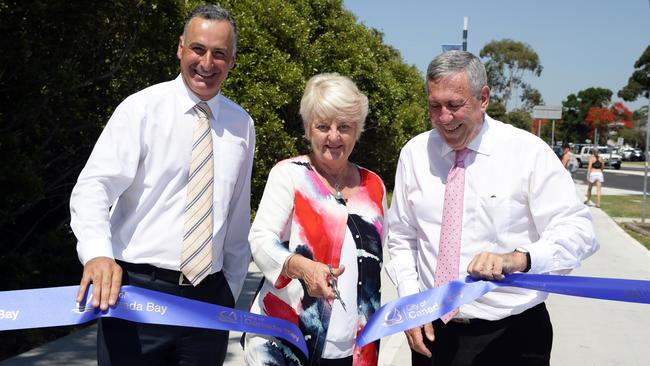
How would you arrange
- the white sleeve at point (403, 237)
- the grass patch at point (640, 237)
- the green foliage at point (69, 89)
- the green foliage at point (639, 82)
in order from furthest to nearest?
the green foliage at point (639, 82)
the grass patch at point (640, 237)
the green foliage at point (69, 89)
the white sleeve at point (403, 237)

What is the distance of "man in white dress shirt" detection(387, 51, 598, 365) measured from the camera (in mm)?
2715

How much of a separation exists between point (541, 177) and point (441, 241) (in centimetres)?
47

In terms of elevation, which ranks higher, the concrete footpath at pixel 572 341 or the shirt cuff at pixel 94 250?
the shirt cuff at pixel 94 250

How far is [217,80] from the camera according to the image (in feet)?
9.95

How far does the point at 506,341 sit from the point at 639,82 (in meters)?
97.2

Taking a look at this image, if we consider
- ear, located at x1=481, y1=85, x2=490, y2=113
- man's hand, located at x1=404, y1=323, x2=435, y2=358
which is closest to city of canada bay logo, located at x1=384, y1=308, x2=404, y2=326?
man's hand, located at x1=404, y1=323, x2=435, y2=358

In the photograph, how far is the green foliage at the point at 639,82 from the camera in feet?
289

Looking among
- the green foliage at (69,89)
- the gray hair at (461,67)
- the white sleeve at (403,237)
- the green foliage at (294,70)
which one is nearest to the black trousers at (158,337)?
the white sleeve at (403,237)

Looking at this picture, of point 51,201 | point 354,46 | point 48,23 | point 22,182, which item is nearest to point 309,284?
point 22,182

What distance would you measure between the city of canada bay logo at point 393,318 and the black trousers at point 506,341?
0.80ft

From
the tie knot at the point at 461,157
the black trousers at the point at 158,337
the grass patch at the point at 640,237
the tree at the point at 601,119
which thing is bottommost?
the grass patch at the point at 640,237

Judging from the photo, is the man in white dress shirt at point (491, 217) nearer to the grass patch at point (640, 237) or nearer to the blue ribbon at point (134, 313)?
the blue ribbon at point (134, 313)

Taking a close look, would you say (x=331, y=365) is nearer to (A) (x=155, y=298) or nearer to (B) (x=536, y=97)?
(A) (x=155, y=298)

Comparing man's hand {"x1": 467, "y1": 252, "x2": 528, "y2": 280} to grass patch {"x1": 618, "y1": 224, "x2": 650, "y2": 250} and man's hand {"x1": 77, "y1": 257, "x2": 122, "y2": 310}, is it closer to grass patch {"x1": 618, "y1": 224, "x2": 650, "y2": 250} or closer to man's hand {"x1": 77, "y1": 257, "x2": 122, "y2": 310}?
man's hand {"x1": 77, "y1": 257, "x2": 122, "y2": 310}
